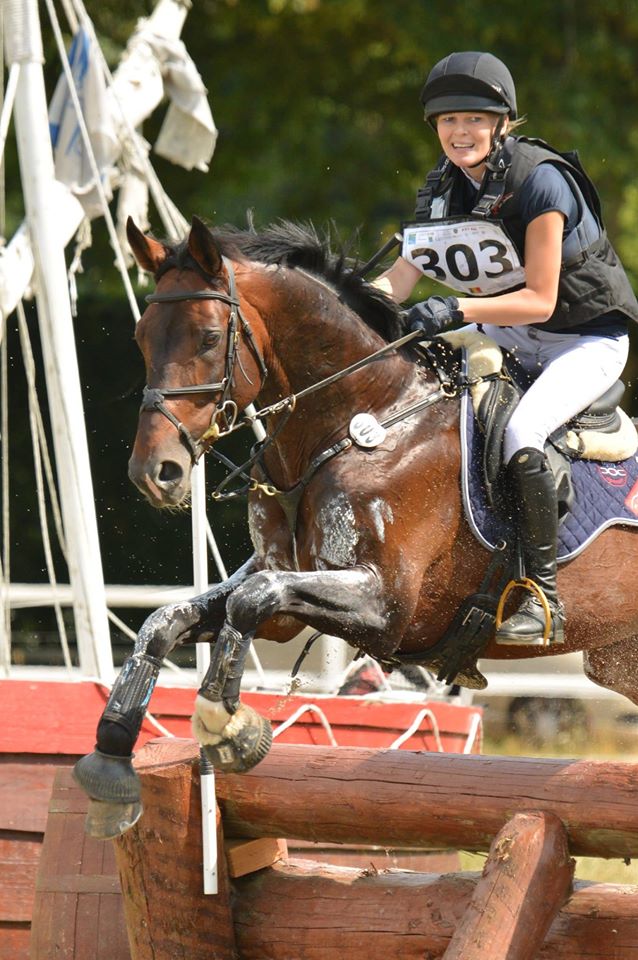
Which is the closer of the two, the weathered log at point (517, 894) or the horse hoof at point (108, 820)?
the weathered log at point (517, 894)

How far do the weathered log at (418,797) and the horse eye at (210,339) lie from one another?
1097 mm

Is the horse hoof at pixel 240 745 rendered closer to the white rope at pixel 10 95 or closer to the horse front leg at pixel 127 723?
the horse front leg at pixel 127 723

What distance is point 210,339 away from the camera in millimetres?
4020

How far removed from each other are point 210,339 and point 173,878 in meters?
1.46

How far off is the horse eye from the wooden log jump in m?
1.10

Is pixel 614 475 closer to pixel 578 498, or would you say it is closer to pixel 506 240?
pixel 578 498

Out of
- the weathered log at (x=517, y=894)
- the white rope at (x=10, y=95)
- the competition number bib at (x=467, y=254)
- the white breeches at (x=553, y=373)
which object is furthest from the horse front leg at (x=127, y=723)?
the white rope at (x=10, y=95)

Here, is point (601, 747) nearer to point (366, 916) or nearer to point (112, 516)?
point (112, 516)

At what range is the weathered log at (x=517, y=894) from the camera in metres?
3.34

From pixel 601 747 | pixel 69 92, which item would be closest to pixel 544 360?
pixel 69 92

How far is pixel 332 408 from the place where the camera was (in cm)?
431

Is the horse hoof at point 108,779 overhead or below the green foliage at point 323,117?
below

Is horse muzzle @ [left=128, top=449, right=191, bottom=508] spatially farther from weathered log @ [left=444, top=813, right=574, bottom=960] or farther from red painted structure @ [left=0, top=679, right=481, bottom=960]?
red painted structure @ [left=0, top=679, right=481, bottom=960]

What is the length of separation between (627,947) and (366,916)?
0.67 metres
